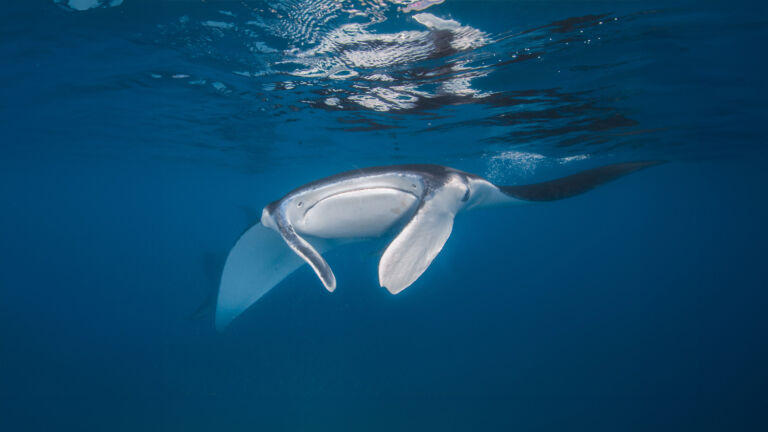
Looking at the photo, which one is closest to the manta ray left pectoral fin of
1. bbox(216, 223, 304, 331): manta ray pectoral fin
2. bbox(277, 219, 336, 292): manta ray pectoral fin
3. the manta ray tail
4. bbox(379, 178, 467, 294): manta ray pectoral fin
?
bbox(216, 223, 304, 331): manta ray pectoral fin

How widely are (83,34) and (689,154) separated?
22.0 meters

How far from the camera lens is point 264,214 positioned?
2963mm

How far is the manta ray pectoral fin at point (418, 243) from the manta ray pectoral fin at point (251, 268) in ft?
6.27

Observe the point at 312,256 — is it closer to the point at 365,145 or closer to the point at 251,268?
the point at 251,268

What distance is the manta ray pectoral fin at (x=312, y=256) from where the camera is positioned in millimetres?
2074

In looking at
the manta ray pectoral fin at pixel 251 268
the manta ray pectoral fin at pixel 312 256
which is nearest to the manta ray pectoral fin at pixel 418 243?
the manta ray pectoral fin at pixel 312 256

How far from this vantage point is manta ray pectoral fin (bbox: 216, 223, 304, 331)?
372 centimetres

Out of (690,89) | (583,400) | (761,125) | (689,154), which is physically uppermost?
(690,89)

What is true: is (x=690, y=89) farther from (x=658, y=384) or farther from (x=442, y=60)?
(x=658, y=384)

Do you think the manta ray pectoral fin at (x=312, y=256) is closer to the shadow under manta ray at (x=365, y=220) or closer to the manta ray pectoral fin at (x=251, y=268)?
the shadow under manta ray at (x=365, y=220)

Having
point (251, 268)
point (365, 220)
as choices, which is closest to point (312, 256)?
point (365, 220)

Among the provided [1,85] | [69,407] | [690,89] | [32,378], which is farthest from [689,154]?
[32,378]

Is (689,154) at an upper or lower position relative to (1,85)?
lower

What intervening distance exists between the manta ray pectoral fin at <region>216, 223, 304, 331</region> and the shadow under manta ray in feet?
0.03
